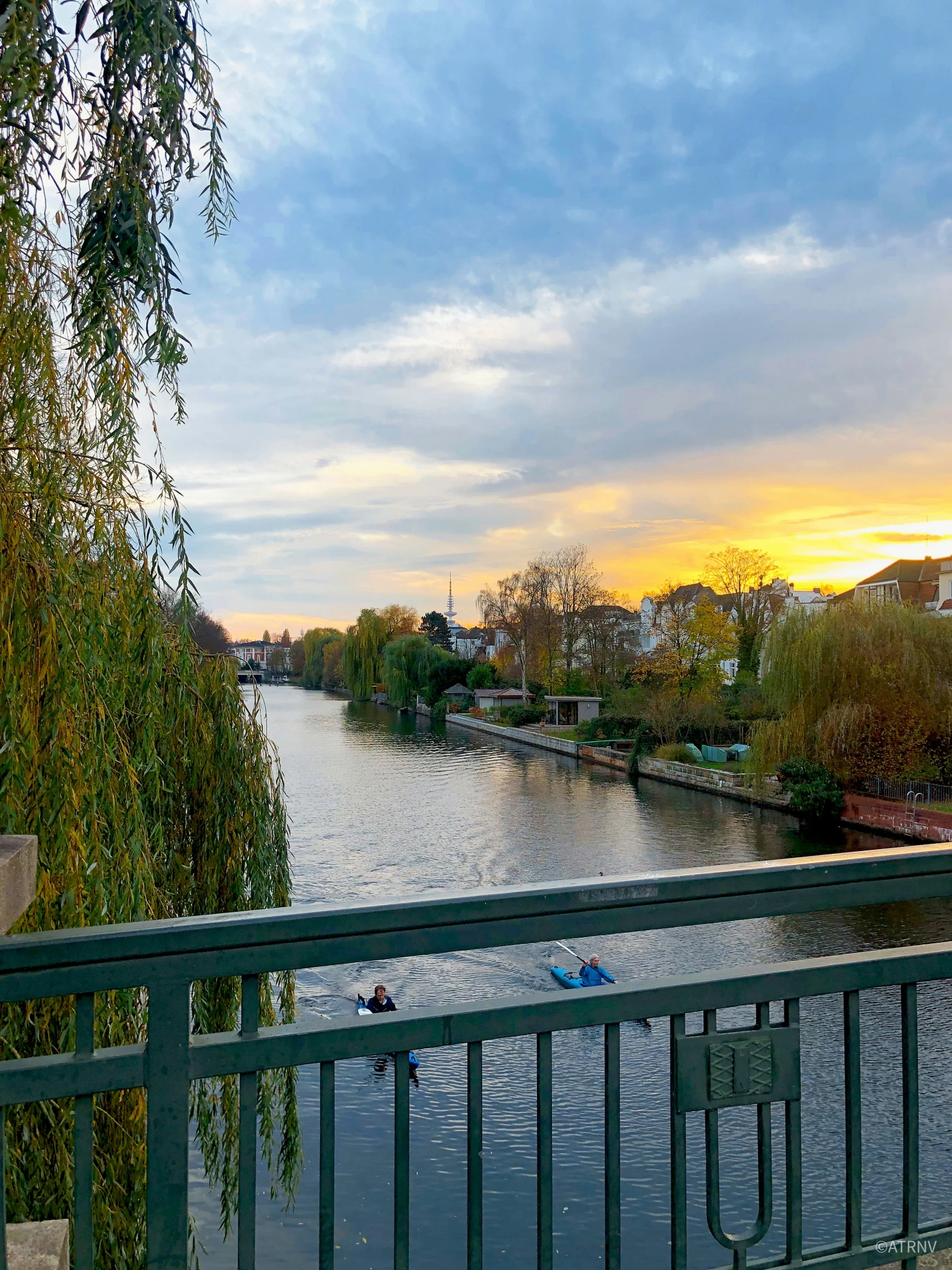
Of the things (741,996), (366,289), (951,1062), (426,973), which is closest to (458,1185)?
(426,973)

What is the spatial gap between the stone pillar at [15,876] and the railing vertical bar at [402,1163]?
534 mm

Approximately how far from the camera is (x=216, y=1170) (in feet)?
17.3

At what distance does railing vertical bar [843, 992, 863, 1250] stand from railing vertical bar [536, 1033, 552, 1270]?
1.50 ft

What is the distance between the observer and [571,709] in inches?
2372

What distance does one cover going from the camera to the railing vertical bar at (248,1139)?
3.91ft

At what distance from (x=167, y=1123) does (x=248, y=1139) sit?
124 millimetres

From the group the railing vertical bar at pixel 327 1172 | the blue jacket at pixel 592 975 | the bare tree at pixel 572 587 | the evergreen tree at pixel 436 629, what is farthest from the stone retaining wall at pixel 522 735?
the railing vertical bar at pixel 327 1172

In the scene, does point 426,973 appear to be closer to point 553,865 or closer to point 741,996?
point 553,865

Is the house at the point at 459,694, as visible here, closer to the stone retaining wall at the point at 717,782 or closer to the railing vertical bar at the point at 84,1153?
the stone retaining wall at the point at 717,782

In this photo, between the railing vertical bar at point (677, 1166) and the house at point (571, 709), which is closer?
the railing vertical bar at point (677, 1166)

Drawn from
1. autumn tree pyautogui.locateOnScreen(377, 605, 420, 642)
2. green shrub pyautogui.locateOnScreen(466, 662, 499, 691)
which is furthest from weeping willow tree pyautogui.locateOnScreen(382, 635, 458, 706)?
autumn tree pyautogui.locateOnScreen(377, 605, 420, 642)

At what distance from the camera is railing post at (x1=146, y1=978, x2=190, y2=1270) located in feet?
3.83

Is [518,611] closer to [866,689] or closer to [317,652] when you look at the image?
[866,689]

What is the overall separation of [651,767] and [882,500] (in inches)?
624
